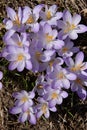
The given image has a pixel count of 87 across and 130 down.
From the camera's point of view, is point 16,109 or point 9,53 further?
point 16,109

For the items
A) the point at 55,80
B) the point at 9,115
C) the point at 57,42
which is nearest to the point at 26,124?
the point at 9,115

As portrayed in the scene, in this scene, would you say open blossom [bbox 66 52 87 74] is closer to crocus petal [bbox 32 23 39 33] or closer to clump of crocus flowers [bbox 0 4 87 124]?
clump of crocus flowers [bbox 0 4 87 124]

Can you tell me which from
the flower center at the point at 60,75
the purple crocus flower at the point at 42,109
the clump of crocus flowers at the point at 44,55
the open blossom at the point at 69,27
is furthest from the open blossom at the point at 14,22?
the purple crocus flower at the point at 42,109

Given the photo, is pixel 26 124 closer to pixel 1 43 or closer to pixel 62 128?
pixel 62 128

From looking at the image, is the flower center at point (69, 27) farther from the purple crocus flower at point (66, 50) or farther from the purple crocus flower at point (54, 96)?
the purple crocus flower at point (54, 96)

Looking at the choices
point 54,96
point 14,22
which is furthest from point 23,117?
point 14,22

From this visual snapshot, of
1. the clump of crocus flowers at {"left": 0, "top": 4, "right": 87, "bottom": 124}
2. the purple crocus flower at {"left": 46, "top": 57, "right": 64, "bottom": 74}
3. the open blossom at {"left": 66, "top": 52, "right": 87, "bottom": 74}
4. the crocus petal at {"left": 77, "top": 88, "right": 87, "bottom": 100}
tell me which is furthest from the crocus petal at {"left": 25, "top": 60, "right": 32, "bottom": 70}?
the crocus petal at {"left": 77, "top": 88, "right": 87, "bottom": 100}

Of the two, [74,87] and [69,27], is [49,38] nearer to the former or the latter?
[69,27]
